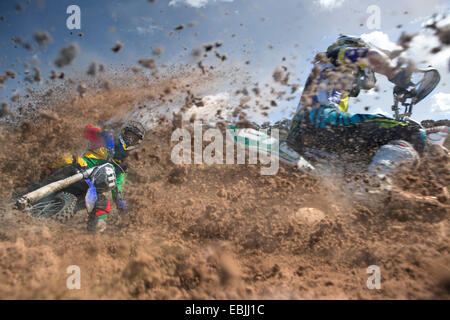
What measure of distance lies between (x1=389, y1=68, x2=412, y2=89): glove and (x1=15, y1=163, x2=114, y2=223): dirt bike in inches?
168

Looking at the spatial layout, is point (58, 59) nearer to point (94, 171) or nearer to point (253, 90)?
point (94, 171)

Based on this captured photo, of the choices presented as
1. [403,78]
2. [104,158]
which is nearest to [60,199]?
[104,158]

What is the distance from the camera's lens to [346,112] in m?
3.14

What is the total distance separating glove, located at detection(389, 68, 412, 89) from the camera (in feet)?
9.13

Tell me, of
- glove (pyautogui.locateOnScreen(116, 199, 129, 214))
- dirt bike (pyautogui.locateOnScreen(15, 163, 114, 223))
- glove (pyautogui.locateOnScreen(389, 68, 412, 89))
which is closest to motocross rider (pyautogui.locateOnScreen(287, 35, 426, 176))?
glove (pyautogui.locateOnScreen(389, 68, 412, 89))

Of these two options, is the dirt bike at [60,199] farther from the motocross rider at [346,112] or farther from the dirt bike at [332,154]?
the motocross rider at [346,112]

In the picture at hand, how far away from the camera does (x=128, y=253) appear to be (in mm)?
2188

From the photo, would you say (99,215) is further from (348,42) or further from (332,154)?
(348,42)

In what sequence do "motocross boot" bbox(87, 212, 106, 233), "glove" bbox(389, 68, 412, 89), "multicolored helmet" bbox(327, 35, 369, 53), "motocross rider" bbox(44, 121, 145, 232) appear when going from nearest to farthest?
"glove" bbox(389, 68, 412, 89) → "multicolored helmet" bbox(327, 35, 369, 53) → "motocross boot" bbox(87, 212, 106, 233) → "motocross rider" bbox(44, 121, 145, 232)

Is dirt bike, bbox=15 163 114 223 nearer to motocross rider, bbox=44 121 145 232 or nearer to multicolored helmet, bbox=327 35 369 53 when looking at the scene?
motocross rider, bbox=44 121 145 232

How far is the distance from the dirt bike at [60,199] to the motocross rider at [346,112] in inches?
124
